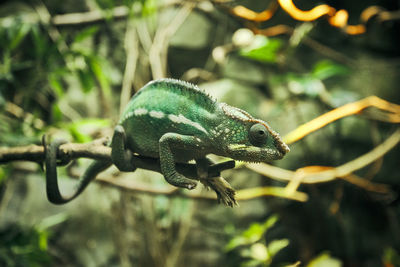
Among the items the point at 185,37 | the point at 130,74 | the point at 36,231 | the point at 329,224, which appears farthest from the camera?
the point at 185,37

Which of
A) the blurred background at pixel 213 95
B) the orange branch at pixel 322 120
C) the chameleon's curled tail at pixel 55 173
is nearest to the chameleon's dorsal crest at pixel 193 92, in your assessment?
the chameleon's curled tail at pixel 55 173

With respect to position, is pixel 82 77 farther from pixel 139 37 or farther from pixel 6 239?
pixel 6 239

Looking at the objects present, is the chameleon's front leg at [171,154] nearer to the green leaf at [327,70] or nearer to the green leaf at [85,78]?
the green leaf at [85,78]

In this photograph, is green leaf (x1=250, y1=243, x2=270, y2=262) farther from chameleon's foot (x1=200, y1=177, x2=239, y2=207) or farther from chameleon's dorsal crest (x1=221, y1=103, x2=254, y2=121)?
chameleon's dorsal crest (x1=221, y1=103, x2=254, y2=121)

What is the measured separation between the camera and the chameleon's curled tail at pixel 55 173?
4.12 feet

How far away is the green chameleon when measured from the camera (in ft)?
2.75

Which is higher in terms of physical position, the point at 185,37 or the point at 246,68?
the point at 185,37

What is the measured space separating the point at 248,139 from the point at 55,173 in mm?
823

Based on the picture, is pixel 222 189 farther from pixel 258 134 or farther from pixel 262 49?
pixel 262 49

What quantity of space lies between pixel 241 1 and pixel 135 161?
259cm

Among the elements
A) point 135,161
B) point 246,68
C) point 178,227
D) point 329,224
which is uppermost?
point 246,68

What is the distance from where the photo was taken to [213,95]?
8.35 feet

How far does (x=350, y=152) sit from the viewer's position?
10.4ft

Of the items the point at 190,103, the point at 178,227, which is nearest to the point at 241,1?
the point at 178,227
